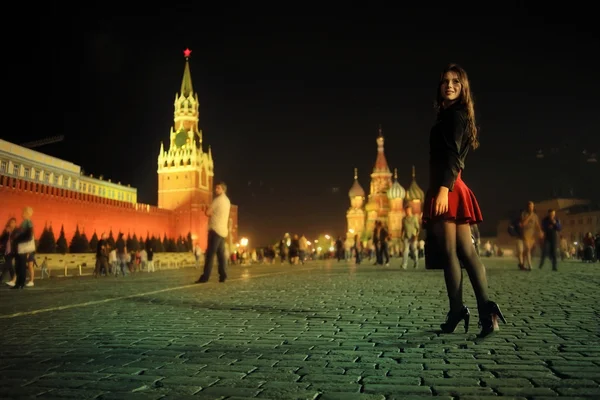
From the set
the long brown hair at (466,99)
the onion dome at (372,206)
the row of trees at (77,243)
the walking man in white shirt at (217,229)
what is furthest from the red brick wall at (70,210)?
the onion dome at (372,206)

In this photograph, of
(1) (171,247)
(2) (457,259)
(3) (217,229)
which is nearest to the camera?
(2) (457,259)

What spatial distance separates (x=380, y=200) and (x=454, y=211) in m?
81.8

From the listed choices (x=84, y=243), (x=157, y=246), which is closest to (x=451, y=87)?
(x=84, y=243)

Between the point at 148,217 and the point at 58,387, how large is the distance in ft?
188

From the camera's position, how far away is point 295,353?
323cm

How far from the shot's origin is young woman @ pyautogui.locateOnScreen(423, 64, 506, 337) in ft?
12.5

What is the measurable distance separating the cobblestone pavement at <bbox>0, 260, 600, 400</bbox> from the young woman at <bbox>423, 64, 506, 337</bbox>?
266 mm

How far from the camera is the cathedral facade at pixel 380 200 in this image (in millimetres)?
81688

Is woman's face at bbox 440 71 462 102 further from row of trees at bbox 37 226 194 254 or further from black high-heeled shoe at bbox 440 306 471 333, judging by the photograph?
row of trees at bbox 37 226 194 254

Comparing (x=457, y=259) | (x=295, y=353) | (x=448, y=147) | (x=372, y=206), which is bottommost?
(x=295, y=353)

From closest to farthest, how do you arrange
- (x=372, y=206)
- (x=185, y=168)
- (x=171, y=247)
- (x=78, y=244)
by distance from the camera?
(x=78, y=244)
(x=171, y=247)
(x=185, y=168)
(x=372, y=206)

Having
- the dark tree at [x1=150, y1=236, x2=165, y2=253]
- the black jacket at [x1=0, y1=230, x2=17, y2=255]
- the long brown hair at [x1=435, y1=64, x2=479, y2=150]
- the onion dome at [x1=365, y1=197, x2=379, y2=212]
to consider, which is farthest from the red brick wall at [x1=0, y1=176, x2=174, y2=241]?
the onion dome at [x1=365, y1=197, x2=379, y2=212]

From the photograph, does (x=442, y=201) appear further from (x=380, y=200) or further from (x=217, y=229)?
(x=380, y=200)

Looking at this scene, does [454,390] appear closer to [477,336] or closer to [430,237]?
[477,336]
